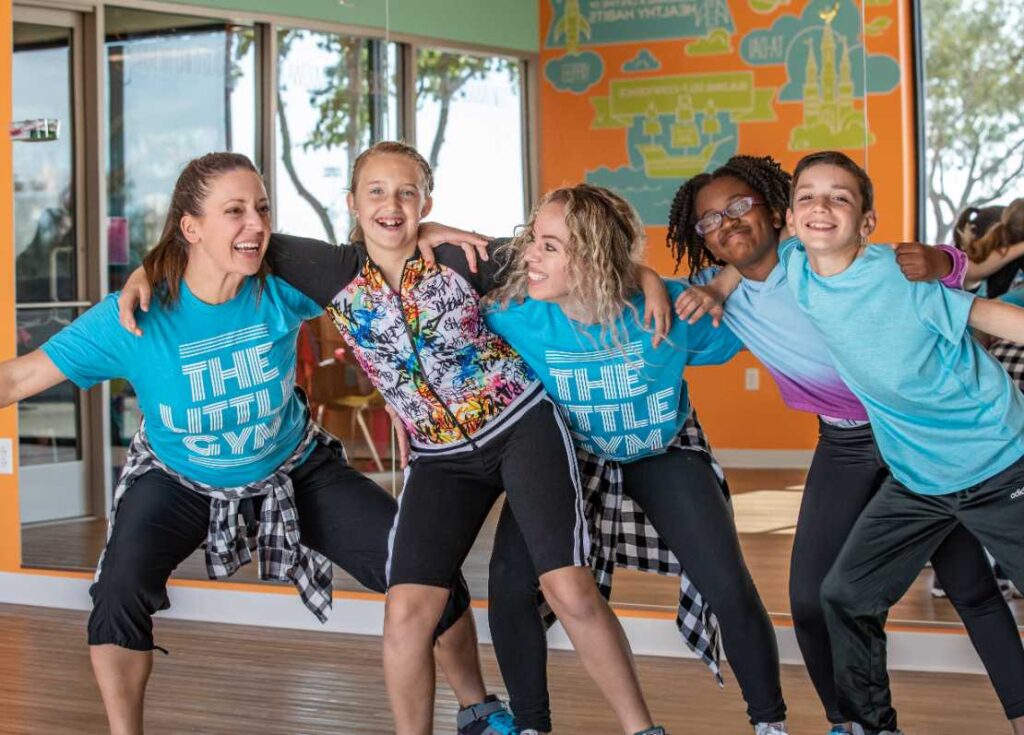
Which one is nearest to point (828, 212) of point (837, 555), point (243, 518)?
point (837, 555)

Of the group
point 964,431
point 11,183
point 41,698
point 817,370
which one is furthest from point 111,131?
point 964,431

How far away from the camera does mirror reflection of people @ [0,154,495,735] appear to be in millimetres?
2898

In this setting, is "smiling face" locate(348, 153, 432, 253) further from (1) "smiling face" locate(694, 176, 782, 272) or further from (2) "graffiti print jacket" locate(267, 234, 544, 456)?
(1) "smiling face" locate(694, 176, 782, 272)

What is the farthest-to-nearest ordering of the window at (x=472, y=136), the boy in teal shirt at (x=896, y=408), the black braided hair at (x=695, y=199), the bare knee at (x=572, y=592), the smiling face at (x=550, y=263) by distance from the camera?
1. the window at (x=472, y=136)
2. the black braided hair at (x=695, y=199)
3. the smiling face at (x=550, y=263)
4. the bare knee at (x=572, y=592)
5. the boy in teal shirt at (x=896, y=408)

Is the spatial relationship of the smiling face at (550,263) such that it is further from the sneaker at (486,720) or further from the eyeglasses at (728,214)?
the sneaker at (486,720)

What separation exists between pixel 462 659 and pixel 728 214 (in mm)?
1230

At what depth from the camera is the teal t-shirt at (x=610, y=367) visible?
2.96 meters

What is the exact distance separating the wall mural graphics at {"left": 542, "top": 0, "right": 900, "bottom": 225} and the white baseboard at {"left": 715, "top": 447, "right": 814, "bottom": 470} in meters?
0.77

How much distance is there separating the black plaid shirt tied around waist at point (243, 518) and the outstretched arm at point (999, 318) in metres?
1.56

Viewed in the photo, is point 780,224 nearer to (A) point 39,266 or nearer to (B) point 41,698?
(B) point 41,698

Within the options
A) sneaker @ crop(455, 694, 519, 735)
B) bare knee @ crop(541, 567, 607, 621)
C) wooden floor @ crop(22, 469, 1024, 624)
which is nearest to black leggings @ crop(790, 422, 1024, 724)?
bare knee @ crop(541, 567, 607, 621)

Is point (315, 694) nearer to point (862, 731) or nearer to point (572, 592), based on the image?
point (572, 592)

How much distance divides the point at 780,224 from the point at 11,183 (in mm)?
3156

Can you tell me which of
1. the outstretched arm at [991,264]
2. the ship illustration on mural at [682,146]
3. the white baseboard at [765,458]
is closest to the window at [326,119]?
the ship illustration on mural at [682,146]
